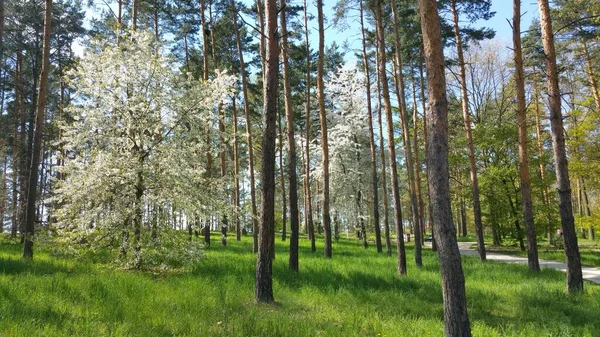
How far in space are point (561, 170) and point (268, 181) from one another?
7.07 meters

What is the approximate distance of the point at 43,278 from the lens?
7.18 m

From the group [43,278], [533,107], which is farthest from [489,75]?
[43,278]

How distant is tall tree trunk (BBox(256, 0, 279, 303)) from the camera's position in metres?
7.07

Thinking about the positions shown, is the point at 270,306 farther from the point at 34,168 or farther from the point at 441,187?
the point at 34,168

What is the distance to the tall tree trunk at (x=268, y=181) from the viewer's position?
707 cm

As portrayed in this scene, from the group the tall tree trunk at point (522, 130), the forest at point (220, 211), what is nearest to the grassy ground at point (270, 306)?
the forest at point (220, 211)

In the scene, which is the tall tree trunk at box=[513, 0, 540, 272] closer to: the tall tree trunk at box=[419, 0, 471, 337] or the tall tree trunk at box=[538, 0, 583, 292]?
the tall tree trunk at box=[538, 0, 583, 292]

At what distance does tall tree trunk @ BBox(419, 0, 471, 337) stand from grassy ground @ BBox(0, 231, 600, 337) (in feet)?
2.77

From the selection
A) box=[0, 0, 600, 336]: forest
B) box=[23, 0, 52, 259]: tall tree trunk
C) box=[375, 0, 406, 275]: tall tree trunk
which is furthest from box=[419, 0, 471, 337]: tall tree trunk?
box=[23, 0, 52, 259]: tall tree trunk

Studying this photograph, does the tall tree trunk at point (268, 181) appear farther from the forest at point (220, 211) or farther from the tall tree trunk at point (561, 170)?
the tall tree trunk at point (561, 170)

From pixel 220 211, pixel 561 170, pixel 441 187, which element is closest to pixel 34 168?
pixel 220 211

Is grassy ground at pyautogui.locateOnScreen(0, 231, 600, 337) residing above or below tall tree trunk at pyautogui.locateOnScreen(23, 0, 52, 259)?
below

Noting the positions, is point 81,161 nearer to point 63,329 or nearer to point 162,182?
point 162,182

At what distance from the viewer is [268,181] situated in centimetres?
734
